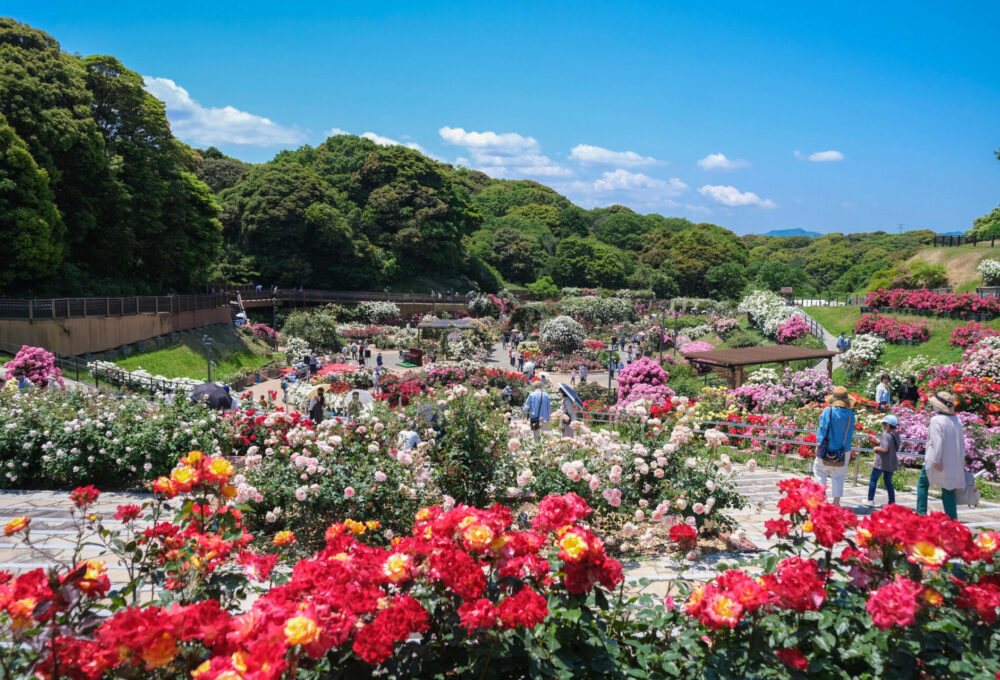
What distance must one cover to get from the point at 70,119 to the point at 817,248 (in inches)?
3915

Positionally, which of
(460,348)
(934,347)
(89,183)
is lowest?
(460,348)

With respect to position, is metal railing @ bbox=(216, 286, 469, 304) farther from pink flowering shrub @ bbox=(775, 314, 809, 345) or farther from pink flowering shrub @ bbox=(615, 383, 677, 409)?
pink flowering shrub @ bbox=(615, 383, 677, 409)

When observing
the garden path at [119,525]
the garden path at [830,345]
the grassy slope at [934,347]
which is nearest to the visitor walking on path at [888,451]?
the garden path at [119,525]

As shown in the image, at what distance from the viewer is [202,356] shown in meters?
23.4

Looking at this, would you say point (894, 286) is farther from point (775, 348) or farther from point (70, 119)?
point (70, 119)

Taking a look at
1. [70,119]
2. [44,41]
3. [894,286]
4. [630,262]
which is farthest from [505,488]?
[630,262]

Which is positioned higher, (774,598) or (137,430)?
(774,598)

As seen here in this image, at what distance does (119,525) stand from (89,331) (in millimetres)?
16300

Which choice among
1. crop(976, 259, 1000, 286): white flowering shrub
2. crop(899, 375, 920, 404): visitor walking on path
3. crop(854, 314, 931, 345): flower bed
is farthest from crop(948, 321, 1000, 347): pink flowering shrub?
crop(976, 259, 1000, 286): white flowering shrub

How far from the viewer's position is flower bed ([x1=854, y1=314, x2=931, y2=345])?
21172 millimetres

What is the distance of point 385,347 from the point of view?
34750 millimetres

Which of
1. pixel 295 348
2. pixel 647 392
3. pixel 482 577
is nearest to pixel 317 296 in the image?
pixel 295 348

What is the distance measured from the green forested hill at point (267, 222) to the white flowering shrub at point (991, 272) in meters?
2.57

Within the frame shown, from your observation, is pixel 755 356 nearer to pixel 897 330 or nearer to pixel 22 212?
pixel 897 330
